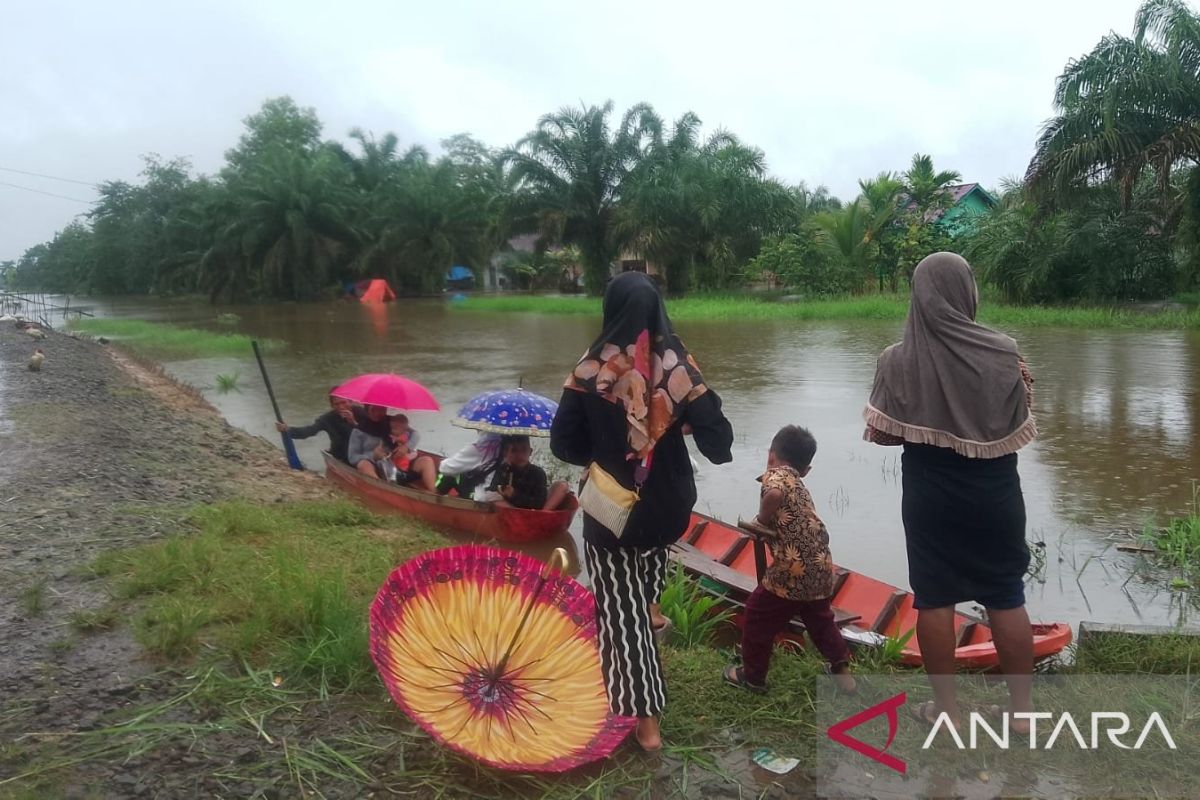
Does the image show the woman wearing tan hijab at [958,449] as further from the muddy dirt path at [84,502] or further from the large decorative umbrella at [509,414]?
the large decorative umbrella at [509,414]

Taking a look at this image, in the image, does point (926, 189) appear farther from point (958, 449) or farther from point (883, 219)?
point (958, 449)

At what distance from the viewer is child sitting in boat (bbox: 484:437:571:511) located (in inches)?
262

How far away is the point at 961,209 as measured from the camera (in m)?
36.1

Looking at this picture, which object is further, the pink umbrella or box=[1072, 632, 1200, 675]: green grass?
the pink umbrella

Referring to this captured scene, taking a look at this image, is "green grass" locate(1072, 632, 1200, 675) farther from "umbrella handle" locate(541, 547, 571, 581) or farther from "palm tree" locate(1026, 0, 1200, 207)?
"palm tree" locate(1026, 0, 1200, 207)

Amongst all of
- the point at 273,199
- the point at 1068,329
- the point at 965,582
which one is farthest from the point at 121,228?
the point at 965,582

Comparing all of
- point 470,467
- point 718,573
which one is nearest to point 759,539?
point 718,573

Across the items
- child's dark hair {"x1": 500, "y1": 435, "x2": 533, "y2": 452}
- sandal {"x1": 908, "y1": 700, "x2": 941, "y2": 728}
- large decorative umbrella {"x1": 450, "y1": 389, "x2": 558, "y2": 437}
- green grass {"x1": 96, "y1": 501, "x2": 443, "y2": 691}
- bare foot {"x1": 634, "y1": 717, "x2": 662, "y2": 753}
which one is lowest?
sandal {"x1": 908, "y1": 700, "x2": 941, "y2": 728}

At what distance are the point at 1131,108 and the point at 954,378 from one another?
1872cm

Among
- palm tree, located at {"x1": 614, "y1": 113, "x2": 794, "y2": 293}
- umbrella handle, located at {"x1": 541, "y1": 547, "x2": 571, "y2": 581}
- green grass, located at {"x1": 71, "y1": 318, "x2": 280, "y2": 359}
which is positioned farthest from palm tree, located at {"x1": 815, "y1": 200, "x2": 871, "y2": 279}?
umbrella handle, located at {"x1": 541, "y1": 547, "x2": 571, "y2": 581}

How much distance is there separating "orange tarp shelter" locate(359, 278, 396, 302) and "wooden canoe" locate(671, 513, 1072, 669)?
39827mm

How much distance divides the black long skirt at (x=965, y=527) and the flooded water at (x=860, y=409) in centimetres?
275

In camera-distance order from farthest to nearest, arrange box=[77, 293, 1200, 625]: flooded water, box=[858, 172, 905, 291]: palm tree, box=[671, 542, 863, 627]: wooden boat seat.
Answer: box=[858, 172, 905, 291]: palm tree, box=[77, 293, 1200, 625]: flooded water, box=[671, 542, 863, 627]: wooden boat seat

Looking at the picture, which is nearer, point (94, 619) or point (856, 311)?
point (94, 619)
